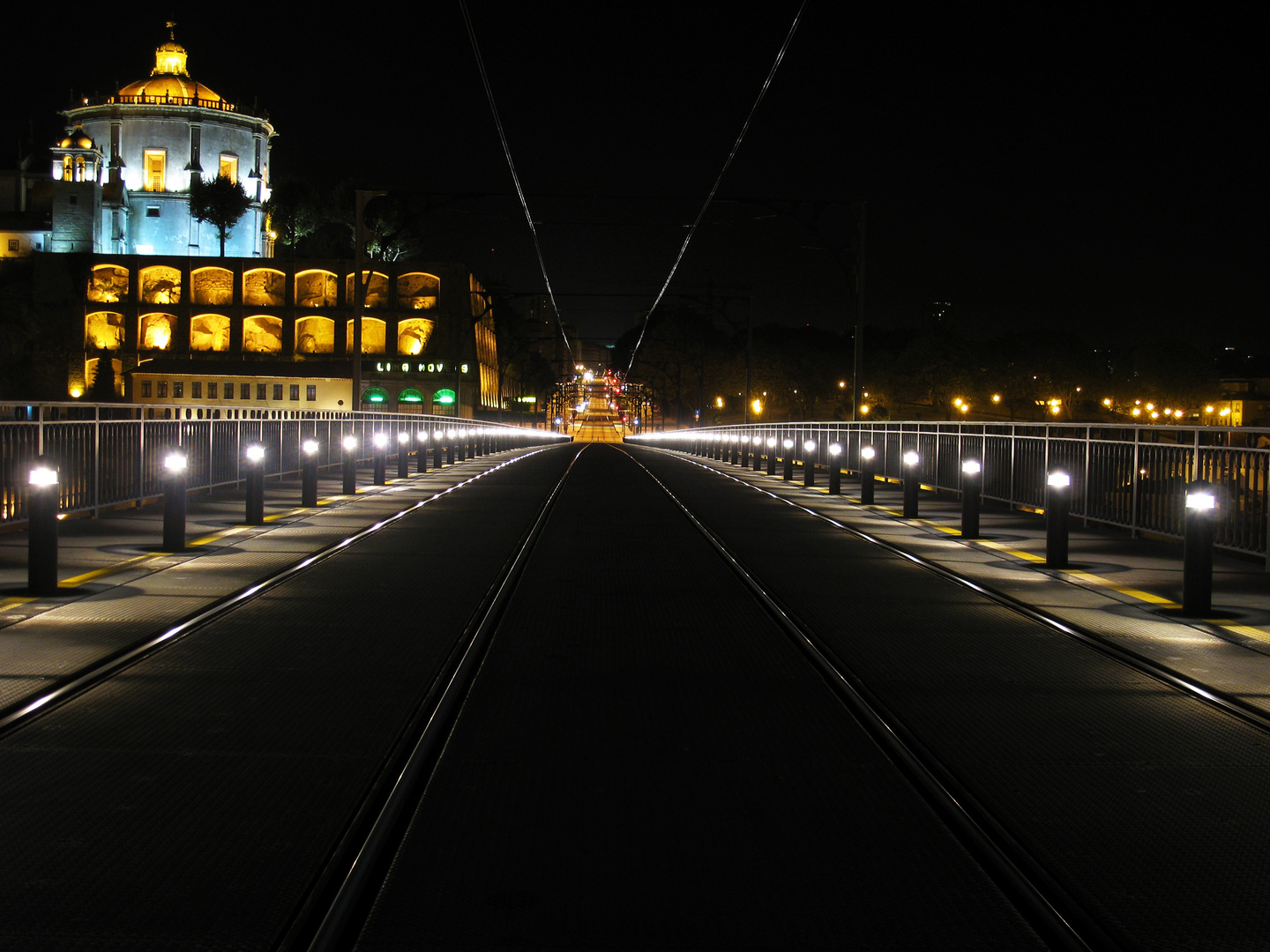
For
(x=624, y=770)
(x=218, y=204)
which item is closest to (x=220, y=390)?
(x=218, y=204)

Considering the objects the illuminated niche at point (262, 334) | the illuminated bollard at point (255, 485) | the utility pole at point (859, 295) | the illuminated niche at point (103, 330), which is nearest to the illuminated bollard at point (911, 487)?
the illuminated bollard at point (255, 485)

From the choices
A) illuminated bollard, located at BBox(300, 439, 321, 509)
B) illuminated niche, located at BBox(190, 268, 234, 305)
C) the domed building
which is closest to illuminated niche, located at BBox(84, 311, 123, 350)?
illuminated niche, located at BBox(190, 268, 234, 305)

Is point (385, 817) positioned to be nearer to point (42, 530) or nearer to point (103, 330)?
point (42, 530)

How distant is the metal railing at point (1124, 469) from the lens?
14.7 m

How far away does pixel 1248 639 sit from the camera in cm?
945

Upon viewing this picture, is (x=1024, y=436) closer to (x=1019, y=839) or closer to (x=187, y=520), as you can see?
(x=187, y=520)

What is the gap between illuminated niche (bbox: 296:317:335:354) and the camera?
129m

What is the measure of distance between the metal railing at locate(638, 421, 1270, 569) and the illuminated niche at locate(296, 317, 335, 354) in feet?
350

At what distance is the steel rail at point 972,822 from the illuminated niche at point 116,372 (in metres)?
127

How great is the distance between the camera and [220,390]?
403 ft

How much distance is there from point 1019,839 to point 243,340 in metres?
131

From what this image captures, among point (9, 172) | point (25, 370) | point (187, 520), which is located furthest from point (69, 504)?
point (9, 172)

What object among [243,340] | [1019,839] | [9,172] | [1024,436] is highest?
[9,172]

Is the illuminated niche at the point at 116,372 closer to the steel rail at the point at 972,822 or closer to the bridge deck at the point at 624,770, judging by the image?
the bridge deck at the point at 624,770
